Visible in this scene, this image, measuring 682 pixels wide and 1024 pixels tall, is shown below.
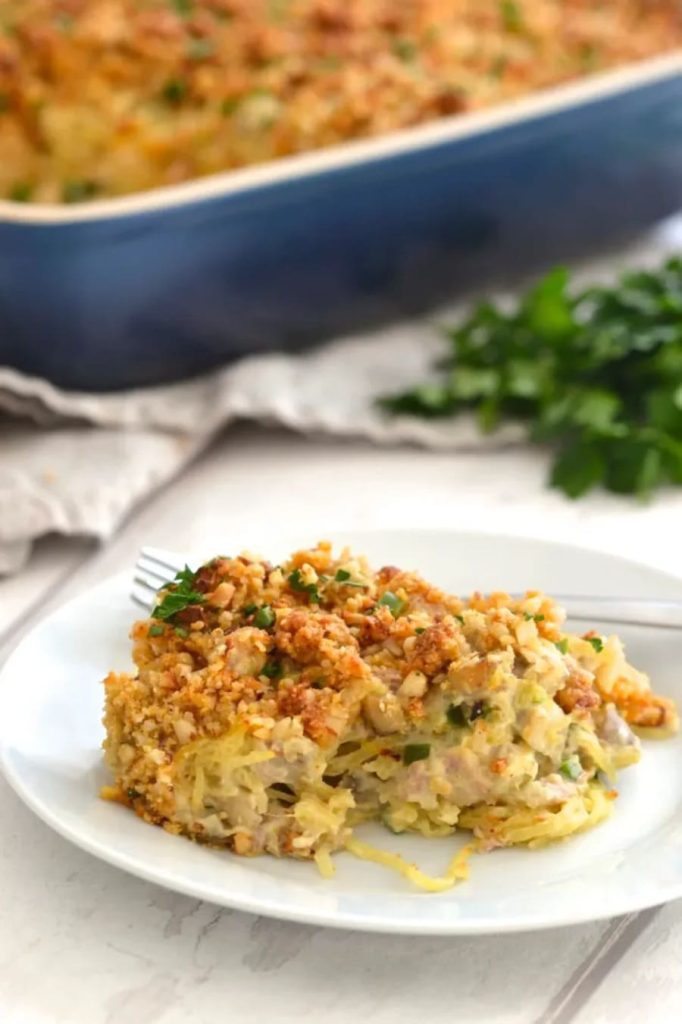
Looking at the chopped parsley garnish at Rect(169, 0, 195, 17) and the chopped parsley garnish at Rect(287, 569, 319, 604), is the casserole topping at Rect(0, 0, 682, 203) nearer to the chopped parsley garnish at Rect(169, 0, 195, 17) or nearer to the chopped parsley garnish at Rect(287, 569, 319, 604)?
the chopped parsley garnish at Rect(169, 0, 195, 17)

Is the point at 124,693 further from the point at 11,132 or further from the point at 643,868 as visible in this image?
the point at 11,132

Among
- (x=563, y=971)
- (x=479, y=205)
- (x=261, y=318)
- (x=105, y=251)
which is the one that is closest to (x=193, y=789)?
(x=563, y=971)

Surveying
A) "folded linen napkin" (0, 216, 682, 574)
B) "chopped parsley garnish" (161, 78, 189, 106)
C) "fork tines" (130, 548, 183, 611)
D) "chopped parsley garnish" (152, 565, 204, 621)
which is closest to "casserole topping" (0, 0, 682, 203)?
"chopped parsley garnish" (161, 78, 189, 106)

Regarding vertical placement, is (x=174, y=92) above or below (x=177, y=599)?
above

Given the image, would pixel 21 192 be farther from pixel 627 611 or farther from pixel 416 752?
pixel 416 752

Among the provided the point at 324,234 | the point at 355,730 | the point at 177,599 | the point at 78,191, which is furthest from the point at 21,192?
the point at 355,730

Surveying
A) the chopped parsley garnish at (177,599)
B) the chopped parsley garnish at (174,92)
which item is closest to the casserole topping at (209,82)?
the chopped parsley garnish at (174,92)
